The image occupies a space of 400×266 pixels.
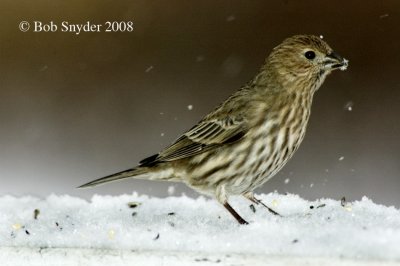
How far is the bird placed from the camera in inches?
184

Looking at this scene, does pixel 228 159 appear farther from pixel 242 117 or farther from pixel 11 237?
pixel 11 237

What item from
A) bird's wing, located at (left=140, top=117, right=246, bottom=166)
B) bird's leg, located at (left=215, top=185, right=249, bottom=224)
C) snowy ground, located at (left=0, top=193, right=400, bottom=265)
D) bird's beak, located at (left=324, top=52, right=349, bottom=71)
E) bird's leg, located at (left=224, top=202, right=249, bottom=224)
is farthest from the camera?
bird's wing, located at (left=140, top=117, right=246, bottom=166)

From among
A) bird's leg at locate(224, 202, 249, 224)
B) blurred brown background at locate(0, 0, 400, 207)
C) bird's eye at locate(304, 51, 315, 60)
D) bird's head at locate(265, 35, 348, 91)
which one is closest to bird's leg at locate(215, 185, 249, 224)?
bird's leg at locate(224, 202, 249, 224)

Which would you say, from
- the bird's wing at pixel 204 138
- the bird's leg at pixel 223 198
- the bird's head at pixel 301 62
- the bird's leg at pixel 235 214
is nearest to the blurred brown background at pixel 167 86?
the bird's head at pixel 301 62

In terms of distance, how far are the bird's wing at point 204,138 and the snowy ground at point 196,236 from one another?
507mm

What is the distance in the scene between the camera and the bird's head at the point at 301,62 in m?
→ 4.76

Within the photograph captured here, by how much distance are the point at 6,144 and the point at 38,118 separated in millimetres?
311

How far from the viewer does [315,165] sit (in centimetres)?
662

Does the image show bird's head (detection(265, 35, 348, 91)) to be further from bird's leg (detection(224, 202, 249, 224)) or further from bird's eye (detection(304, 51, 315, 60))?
bird's leg (detection(224, 202, 249, 224))

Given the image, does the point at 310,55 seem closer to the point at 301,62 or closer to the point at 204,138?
the point at 301,62

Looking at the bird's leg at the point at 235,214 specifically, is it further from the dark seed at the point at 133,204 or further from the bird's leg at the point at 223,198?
the dark seed at the point at 133,204

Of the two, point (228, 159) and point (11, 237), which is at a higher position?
point (228, 159)

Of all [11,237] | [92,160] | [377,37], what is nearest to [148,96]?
[92,160]

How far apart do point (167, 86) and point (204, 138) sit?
209 cm
